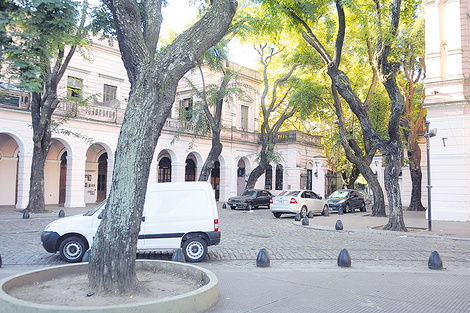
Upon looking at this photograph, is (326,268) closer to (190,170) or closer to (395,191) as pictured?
(395,191)

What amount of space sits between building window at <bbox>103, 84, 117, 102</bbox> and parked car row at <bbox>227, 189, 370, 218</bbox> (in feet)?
37.9

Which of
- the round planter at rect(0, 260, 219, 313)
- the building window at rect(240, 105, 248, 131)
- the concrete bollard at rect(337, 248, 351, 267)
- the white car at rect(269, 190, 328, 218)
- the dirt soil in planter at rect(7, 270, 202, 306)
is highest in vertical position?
the building window at rect(240, 105, 248, 131)

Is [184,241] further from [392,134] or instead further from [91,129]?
[91,129]

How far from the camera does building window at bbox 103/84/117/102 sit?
93.1ft

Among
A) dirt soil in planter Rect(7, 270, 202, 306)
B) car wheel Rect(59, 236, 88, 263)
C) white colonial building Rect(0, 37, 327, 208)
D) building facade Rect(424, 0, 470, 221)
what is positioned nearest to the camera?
dirt soil in planter Rect(7, 270, 202, 306)

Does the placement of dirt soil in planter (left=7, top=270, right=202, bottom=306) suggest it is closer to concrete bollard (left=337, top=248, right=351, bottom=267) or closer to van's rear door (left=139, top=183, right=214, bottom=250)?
van's rear door (left=139, top=183, right=214, bottom=250)

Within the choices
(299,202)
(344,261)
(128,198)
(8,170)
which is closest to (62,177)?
(8,170)

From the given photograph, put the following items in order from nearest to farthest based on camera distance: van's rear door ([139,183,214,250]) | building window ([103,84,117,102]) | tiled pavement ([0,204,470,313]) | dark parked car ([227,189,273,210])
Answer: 1. tiled pavement ([0,204,470,313])
2. van's rear door ([139,183,214,250])
3. dark parked car ([227,189,273,210])
4. building window ([103,84,117,102])

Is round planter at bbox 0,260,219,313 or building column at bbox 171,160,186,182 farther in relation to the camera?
building column at bbox 171,160,186,182

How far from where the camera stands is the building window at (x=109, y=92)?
28375 mm

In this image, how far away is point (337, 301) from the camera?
5.91 meters

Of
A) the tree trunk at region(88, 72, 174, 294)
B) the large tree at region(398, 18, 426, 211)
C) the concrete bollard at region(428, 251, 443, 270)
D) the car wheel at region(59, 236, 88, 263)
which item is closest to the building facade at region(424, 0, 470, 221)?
the large tree at region(398, 18, 426, 211)

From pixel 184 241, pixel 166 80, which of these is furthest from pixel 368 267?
pixel 166 80

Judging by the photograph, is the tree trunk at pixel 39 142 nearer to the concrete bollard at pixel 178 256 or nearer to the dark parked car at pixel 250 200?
the dark parked car at pixel 250 200
